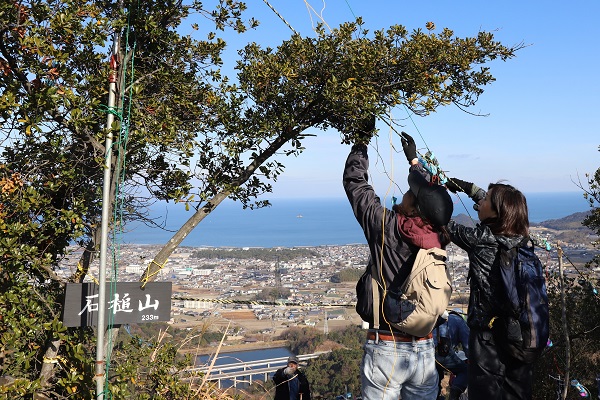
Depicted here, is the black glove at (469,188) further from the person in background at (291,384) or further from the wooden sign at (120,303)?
the person in background at (291,384)

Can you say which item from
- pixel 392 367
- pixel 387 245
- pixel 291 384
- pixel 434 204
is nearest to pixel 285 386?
pixel 291 384

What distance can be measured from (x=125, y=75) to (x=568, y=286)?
985cm

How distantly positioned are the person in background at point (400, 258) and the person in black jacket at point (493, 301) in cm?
40

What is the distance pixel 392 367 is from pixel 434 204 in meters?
0.79

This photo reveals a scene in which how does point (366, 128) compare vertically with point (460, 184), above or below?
above

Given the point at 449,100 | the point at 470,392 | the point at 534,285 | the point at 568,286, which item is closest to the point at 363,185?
the point at 534,285

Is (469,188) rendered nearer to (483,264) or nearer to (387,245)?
(483,264)

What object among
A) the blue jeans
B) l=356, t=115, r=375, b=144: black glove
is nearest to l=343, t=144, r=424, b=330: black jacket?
the blue jeans

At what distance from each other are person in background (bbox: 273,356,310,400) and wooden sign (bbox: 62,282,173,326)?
1.61 meters

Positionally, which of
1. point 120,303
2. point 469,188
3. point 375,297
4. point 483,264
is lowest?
point 120,303

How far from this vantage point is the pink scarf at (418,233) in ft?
7.72

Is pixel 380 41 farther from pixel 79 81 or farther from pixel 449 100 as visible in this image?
pixel 79 81

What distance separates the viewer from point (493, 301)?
2758mm

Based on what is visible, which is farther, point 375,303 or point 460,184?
point 460,184
